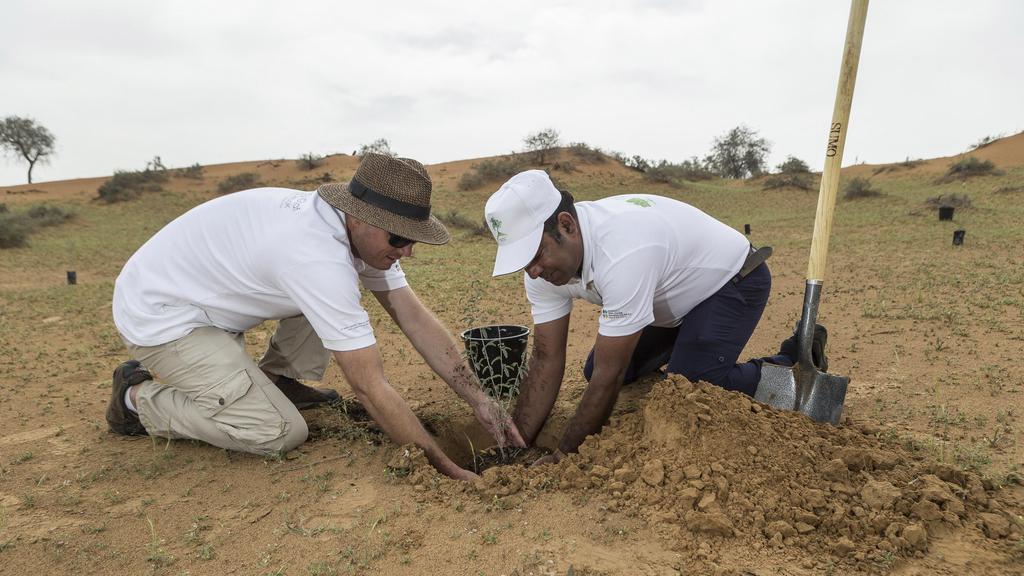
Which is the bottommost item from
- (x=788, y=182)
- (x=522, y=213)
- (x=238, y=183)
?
(x=522, y=213)

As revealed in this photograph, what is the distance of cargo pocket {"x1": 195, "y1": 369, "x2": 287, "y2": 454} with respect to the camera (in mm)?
2922

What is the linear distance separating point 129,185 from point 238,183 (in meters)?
3.87

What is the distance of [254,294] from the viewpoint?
113 inches

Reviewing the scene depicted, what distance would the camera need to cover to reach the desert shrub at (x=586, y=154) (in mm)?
24531

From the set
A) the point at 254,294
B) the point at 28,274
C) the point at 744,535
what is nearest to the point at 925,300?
the point at 744,535

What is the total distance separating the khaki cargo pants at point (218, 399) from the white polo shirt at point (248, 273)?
9 centimetres

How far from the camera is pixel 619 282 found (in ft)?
8.27

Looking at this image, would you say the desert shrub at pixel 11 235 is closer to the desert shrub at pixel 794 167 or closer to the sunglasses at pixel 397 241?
the sunglasses at pixel 397 241

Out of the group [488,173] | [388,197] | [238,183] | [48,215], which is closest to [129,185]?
[238,183]

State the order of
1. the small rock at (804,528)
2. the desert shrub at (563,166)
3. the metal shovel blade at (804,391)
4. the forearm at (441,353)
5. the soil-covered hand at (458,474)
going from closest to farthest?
the small rock at (804,528) → the soil-covered hand at (458,474) → the metal shovel blade at (804,391) → the forearm at (441,353) → the desert shrub at (563,166)

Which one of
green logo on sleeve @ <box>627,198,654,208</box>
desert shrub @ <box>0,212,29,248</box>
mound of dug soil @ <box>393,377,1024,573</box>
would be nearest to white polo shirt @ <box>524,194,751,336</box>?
green logo on sleeve @ <box>627,198,654,208</box>

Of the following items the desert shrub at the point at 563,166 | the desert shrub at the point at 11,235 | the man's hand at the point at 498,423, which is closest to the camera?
the man's hand at the point at 498,423

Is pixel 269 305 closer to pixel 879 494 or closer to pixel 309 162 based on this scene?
pixel 879 494

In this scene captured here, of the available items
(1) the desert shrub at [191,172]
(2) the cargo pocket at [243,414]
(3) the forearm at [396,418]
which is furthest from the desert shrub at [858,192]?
(1) the desert shrub at [191,172]
